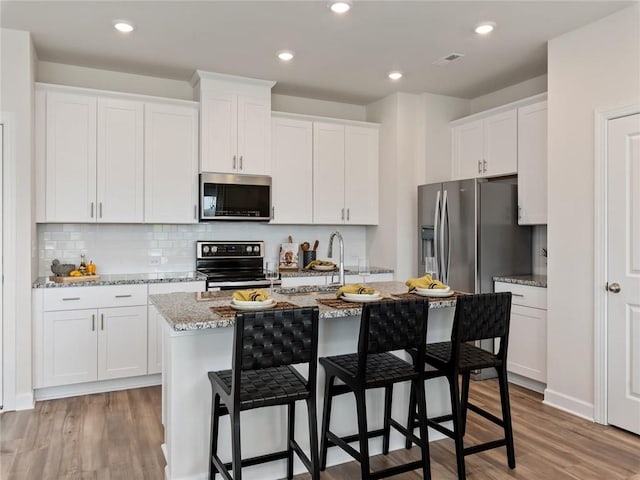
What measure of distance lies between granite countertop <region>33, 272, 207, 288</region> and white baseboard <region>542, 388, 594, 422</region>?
2971 millimetres

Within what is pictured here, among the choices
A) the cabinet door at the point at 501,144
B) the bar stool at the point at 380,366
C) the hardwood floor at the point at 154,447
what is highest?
the cabinet door at the point at 501,144

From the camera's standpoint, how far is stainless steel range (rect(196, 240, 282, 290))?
4.25m

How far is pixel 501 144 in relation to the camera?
14.4ft

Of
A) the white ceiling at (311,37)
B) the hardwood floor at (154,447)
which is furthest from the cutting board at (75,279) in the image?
the white ceiling at (311,37)

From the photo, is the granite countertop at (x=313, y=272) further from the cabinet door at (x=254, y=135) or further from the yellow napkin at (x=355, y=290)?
the yellow napkin at (x=355, y=290)

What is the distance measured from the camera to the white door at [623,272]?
9.99 feet

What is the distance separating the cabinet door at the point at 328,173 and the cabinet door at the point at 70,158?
2127 millimetres

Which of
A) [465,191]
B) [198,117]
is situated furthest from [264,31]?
[465,191]

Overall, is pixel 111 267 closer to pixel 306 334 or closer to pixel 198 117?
pixel 198 117

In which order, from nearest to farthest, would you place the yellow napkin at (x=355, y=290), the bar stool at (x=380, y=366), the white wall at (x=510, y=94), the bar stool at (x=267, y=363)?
the bar stool at (x=267, y=363), the bar stool at (x=380, y=366), the yellow napkin at (x=355, y=290), the white wall at (x=510, y=94)

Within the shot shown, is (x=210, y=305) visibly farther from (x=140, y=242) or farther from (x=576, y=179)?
(x=576, y=179)

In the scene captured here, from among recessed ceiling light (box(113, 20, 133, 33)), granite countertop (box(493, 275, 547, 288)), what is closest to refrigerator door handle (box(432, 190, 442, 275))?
granite countertop (box(493, 275, 547, 288))

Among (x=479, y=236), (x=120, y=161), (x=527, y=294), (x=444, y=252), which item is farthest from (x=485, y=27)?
(x=120, y=161)

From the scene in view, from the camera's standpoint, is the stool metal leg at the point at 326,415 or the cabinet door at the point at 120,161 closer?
the stool metal leg at the point at 326,415
